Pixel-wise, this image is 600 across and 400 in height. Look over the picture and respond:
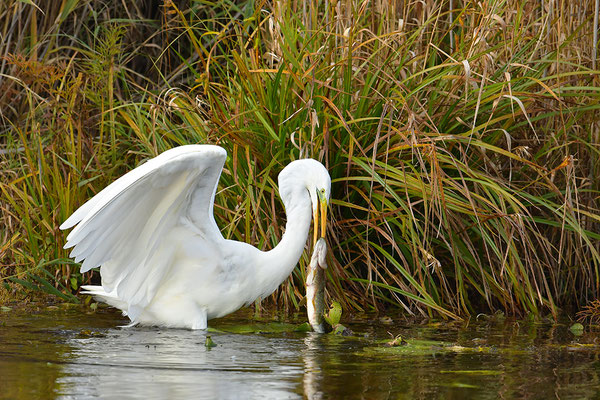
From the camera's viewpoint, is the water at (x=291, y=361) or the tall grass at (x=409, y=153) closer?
the water at (x=291, y=361)

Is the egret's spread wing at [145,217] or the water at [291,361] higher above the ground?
the egret's spread wing at [145,217]

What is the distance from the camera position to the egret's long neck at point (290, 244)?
5035 mm

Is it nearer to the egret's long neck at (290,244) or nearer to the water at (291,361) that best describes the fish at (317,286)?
the water at (291,361)

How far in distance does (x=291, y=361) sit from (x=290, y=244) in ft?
3.91

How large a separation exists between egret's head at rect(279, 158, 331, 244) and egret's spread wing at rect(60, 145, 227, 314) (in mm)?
411

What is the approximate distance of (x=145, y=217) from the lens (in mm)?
4773

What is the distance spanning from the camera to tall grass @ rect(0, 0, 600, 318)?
545cm

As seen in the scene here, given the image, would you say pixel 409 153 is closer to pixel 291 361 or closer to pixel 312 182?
pixel 312 182

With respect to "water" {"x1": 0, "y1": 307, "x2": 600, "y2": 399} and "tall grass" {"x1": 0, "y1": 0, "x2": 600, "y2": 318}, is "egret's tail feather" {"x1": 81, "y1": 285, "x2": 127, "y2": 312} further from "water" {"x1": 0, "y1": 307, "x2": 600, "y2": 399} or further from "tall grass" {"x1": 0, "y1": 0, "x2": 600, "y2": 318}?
"tall grass" {"x1": 0, "y1": 0, "x2": 600, "y2": 318}

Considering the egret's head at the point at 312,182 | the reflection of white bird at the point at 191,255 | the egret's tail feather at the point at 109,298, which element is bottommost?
the egret's tail feather at the point at 109,298

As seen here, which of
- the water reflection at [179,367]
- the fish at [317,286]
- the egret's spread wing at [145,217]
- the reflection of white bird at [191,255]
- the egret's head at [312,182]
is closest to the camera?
the water reflection at [179,367]

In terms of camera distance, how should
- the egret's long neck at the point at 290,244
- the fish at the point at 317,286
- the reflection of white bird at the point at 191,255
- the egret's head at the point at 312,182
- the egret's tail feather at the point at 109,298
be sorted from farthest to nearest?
the egret's tail feather at the point at 109,298, the egret's long neck at the point at 290,244, the egret's head at the point at 312,182, the reflection of white bird at the point at 191,255, the fish at the point at 317,286

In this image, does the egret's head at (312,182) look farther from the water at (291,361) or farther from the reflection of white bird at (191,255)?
the water at (291,361)

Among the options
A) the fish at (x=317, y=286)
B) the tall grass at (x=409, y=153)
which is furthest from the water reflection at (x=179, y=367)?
the tall grass at (x=409, y=153)
